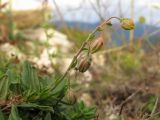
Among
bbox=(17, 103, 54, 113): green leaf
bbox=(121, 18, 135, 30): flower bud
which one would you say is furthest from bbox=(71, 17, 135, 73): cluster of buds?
bbox=(17, 103, 54, 113): green leaf

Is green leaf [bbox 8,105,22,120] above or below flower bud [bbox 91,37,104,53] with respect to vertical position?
below

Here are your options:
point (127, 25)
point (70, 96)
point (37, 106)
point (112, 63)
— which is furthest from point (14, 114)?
point (112, 63)

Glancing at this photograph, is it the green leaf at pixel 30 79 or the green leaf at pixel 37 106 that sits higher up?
the green leaf at pixel 30 79

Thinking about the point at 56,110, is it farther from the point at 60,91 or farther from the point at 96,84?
the point at 96,84

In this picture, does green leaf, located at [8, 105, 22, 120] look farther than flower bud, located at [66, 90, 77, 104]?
No

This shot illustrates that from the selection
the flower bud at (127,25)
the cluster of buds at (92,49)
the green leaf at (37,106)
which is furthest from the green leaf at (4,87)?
the flower bud at (127,25)

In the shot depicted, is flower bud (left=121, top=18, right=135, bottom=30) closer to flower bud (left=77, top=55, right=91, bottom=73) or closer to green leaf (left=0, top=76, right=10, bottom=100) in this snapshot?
flower bud (left=77, top=55, right=91, bottom=73)

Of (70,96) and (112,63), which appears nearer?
(70,96)

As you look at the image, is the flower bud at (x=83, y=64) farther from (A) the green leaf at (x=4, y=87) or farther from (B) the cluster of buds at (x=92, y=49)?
(A) the green leaf at (x=4, y=87)

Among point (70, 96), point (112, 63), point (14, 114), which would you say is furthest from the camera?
point (112, 63)

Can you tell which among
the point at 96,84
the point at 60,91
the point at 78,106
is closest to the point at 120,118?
the point at 78,106

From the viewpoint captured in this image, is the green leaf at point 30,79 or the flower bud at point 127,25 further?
the green leaf at point 30,79

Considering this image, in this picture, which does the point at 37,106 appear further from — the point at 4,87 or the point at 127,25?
the point at 127,25
